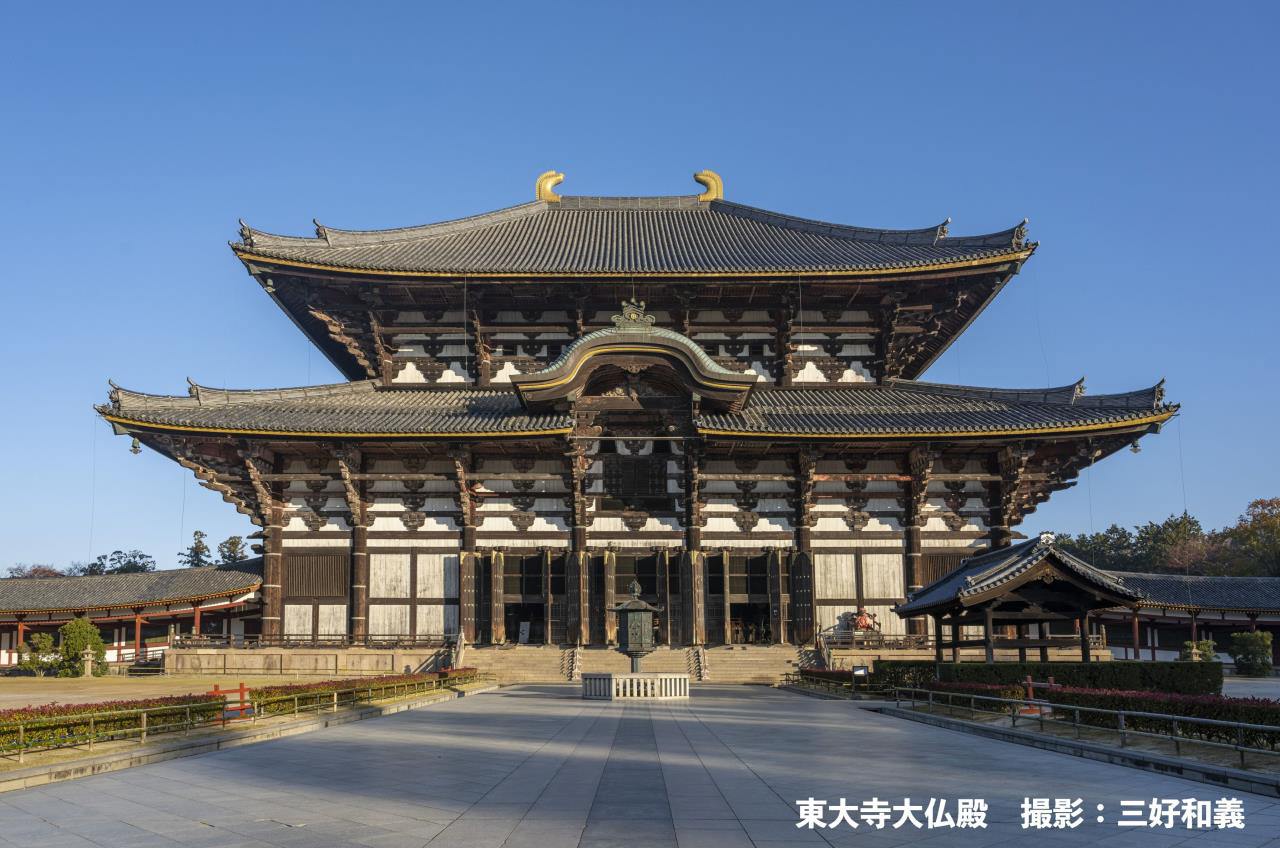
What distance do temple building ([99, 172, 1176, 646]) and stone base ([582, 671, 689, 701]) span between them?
354 inches

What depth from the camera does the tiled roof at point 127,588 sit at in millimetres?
41281

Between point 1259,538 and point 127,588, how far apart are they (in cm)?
7376

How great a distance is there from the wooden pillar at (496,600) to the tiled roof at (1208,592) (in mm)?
28434

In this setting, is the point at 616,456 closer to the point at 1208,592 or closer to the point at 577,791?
the point at 577,791

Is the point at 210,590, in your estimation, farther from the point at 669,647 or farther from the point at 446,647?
the point at 669,647

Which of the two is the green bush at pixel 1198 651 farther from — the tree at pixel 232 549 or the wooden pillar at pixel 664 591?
the tree at pixel 232 549

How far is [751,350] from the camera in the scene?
4166cm

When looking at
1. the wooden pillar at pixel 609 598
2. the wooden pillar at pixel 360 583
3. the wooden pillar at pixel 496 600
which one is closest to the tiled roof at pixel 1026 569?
Result: the wooden pillar at pixel 609 598

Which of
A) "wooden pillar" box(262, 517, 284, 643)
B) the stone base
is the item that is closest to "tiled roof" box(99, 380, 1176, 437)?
"wooden pillar" box(262, 517, 284, 643)

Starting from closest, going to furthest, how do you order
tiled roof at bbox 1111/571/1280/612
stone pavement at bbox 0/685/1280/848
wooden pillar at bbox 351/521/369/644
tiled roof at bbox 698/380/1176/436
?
stone pavement at bbox 0/685/1280/848
tiled roof at bbox 698/380/1176/436
wooden pillar at bbox 351/521/369/644
tiled roof at bbox 1111/571/1280/612

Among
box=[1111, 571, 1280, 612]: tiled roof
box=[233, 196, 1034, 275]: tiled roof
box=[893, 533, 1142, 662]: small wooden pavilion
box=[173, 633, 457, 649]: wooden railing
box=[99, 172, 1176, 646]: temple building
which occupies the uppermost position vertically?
box=[233, 196, 1034, 275]: tiled roof

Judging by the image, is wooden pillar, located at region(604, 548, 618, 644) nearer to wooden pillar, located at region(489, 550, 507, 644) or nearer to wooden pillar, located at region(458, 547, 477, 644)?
wooden pillar, located at region(489, 550, 507, 644)

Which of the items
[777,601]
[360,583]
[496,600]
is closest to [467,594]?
[496,600]

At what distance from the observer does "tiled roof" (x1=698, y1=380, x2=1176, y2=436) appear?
3531cm
